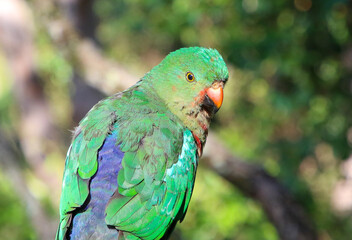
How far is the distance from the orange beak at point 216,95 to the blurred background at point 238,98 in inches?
58.4

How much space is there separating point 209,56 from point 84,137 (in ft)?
2.41

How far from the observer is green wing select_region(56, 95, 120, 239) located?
1.97m

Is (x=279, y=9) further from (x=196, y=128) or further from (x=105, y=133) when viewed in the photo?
(x=105, y=133)

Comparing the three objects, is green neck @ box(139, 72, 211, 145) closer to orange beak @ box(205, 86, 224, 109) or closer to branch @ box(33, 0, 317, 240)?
orange beak @ box(205, 86, 224, 109)

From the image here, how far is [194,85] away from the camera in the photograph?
2.38 meters

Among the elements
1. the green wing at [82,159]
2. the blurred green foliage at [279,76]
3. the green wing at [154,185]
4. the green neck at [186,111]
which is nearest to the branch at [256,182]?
the blurred green foliage at [279,76]

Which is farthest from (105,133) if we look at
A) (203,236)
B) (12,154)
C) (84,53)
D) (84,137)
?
(12,154)

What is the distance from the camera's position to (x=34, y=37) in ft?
19.2

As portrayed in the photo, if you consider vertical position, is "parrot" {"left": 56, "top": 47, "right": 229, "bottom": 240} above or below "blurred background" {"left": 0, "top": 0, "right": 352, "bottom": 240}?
below

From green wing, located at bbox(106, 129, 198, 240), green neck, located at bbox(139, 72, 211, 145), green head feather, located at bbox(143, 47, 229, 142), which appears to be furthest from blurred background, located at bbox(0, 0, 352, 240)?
green wing, located at bbox(106, 129, 198, 240)

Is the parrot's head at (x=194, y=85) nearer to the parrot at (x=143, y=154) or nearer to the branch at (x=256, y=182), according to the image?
the parrot at (x=143, y=154)

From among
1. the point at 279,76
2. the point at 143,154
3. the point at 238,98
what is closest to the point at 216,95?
the point at 143,154

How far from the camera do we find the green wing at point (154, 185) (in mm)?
1986

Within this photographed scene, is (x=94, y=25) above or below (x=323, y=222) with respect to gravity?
above
